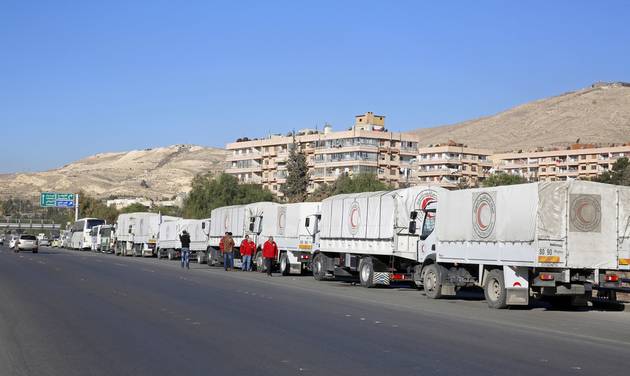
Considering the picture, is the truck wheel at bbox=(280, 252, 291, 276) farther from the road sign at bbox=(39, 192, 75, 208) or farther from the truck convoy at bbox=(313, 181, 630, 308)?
the road sign at bbox=(39, 192, 75, 208)

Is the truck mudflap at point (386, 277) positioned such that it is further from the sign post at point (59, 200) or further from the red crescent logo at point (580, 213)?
the sign post at point (59, 200)

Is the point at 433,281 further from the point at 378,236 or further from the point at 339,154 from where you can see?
the point at 339,154

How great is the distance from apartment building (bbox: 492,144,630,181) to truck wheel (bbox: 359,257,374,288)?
5200 inches

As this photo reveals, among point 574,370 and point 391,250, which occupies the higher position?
point 391,250

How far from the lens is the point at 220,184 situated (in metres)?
116

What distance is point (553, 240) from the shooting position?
71.5 ft

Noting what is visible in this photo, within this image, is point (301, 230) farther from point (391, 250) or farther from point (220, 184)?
point (220, 184)

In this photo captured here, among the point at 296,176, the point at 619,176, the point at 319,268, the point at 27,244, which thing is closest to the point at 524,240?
the point at 319,268

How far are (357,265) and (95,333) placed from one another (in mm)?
18978

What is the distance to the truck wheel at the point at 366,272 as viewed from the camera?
31688mm

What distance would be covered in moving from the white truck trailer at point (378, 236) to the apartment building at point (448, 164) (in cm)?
12962

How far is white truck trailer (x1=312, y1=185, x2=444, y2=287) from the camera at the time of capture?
97.9 ft

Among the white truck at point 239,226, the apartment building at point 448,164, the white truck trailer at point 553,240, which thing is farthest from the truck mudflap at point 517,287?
the apartment building at point 448,164

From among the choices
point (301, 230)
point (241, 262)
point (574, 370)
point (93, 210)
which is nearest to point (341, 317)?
point (574, 370)
